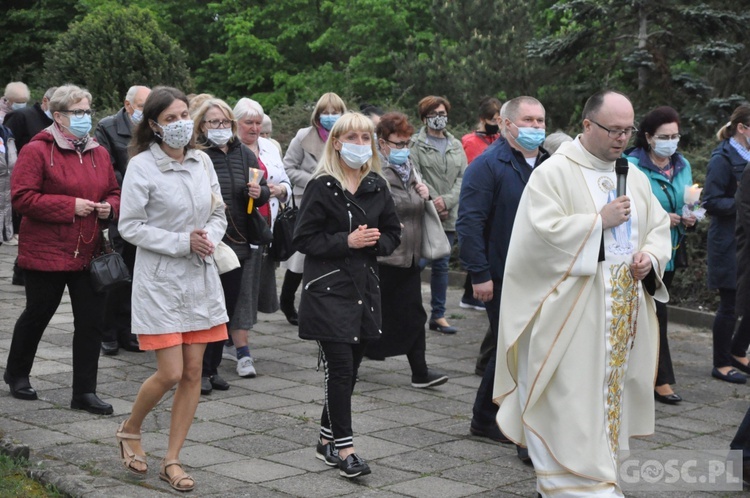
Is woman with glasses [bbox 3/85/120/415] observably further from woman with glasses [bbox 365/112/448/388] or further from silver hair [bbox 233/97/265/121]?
woman with glasses [bbox 365/112/448/388]

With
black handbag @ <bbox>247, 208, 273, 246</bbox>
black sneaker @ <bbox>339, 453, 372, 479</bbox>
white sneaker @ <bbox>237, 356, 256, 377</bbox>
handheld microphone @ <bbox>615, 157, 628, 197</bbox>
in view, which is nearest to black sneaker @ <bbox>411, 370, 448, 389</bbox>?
white sneaker @ <bbox>237, 356, 256, 377</bbox>

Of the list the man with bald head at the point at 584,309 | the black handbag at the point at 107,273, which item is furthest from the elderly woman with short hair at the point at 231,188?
the man with bald head at the point at 584,309

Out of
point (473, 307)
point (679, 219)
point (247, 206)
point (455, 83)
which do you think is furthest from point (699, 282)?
point (455, 83)

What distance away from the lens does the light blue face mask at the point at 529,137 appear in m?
7.11

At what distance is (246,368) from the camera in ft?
28.3

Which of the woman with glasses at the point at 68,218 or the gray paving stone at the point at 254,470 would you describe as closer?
the gray paving stone at the point at 254,470

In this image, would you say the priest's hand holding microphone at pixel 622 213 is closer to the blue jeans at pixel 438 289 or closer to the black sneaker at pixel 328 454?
the black sneaker at pixel 328 454

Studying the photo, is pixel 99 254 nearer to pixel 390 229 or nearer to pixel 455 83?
pixel 390 229

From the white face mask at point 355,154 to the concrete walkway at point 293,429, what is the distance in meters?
1.69

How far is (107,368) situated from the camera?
8.71 m

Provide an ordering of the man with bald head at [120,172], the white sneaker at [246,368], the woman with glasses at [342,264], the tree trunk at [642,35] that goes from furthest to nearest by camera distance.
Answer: the tree trunk at [642,35] < the man with bald head at [120,172] < the white sneaker at [246,368] < the woman with glasses at [342,264]

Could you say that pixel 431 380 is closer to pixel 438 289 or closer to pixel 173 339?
pixel 438 289

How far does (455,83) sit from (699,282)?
34.1 feet

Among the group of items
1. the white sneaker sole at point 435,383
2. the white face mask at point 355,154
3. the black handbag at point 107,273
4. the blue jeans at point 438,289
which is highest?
the white face mask at point 355,154
